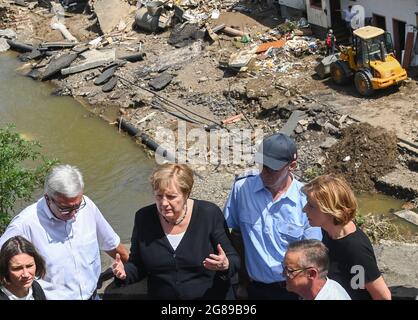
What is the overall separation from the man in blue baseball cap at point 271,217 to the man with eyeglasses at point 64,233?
1086 millimetres

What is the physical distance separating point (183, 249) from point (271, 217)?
65 centimetres


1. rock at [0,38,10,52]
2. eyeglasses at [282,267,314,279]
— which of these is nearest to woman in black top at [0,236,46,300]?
eyeglasses at [282,267,314,279]

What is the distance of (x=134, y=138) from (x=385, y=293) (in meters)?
13.1

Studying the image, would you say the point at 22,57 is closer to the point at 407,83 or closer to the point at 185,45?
the point at 185,45

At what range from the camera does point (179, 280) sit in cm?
447

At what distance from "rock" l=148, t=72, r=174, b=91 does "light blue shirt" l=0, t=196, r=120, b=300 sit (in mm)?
14241

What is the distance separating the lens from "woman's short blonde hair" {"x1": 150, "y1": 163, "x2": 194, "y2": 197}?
4.31 meters

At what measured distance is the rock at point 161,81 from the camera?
743 inches

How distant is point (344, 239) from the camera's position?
4246 mm

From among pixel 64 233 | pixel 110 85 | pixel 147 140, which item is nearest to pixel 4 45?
pixel 110 85

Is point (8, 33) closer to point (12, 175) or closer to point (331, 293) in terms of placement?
point (12, 175)

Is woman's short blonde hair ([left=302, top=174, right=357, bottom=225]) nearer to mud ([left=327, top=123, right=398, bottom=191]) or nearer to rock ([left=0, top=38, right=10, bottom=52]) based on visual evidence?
mud ([left=327, top=123, right=398, bottom=191])

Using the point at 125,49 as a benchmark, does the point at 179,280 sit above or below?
above
